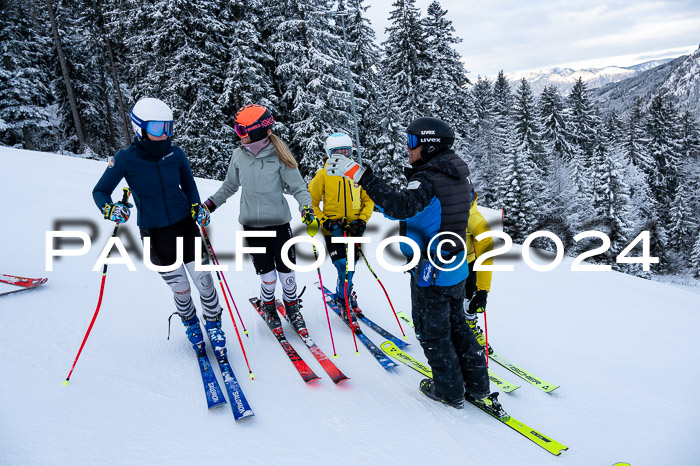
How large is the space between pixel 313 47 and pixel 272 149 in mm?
17377

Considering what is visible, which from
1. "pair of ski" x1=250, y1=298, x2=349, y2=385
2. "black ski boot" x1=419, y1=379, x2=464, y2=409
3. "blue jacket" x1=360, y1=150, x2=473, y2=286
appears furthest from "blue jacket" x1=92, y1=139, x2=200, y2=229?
"black ski boot" x1=419, y1=379, x2=464, y2=409

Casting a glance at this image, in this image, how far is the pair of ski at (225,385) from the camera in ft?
9.88

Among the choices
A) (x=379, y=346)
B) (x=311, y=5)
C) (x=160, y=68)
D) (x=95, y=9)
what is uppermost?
(x=95, y=9)

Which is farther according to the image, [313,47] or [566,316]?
[313,47]

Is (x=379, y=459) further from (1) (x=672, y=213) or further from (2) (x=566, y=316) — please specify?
(1) (x=672, y=213)

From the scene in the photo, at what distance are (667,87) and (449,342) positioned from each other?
201781 millimetres

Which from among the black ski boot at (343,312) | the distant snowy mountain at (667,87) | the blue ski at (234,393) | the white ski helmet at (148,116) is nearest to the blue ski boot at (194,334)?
the blue ski at (234,393)

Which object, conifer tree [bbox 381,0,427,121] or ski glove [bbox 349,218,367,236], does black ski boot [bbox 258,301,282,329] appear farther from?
conifer tree [bbox 381,0,427,121]

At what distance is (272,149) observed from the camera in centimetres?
386

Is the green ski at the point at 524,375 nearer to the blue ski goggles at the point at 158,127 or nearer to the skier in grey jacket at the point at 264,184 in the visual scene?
the skier in grey jacket at the point at 264,184

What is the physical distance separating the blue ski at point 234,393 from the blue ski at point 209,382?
0.25 feet

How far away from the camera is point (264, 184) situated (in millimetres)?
3848

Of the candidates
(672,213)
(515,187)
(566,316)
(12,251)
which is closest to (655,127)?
(672,213)

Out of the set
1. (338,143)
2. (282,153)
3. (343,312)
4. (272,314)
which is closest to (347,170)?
(282,153)
